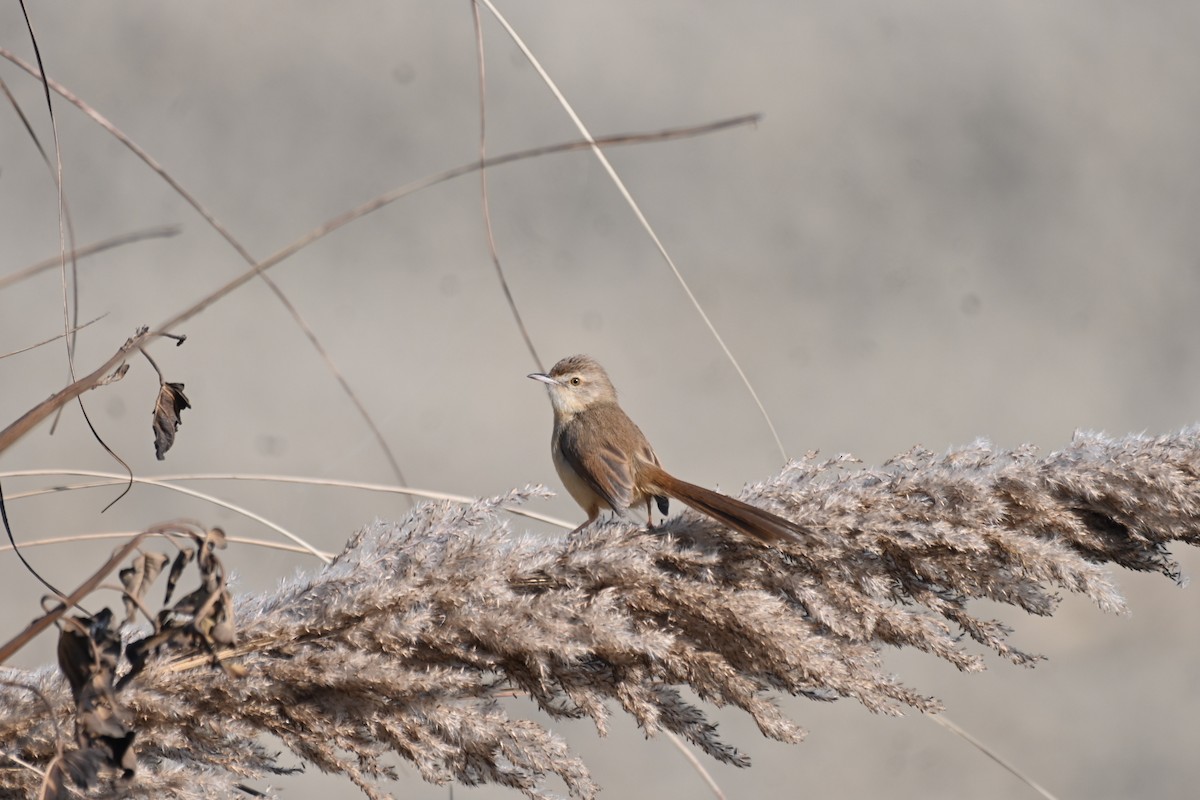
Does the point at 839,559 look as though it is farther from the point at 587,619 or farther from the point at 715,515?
the point at 587,619

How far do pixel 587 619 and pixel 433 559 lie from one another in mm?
153

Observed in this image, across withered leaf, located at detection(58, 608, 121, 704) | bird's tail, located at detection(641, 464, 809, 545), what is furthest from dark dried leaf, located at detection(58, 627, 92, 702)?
bird's tail, located at detection(641, 464, 809, 545)

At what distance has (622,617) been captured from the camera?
3.56 ft

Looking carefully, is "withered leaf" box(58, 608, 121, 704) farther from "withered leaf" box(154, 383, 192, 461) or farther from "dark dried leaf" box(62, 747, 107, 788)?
"withered leaf" box(154, 383, 192, 461)

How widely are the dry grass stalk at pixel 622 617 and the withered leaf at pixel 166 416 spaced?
18 centimetres

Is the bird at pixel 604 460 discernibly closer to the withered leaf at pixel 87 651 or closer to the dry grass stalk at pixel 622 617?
the dry grass stalk at pixel 622 617

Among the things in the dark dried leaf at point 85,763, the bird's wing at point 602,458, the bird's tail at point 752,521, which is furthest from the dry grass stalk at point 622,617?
the bird's wing at point 602,458

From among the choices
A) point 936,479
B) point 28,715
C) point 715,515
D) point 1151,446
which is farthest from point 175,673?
point 1151,446

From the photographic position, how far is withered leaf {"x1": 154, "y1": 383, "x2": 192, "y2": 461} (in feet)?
3.17

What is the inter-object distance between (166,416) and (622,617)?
0.44 m

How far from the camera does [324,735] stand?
3.43 ft

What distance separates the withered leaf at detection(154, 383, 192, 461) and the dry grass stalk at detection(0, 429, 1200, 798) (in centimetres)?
18

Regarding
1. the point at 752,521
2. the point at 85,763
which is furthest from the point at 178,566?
the point at 752,521

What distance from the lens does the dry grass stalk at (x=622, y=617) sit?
1014mm
